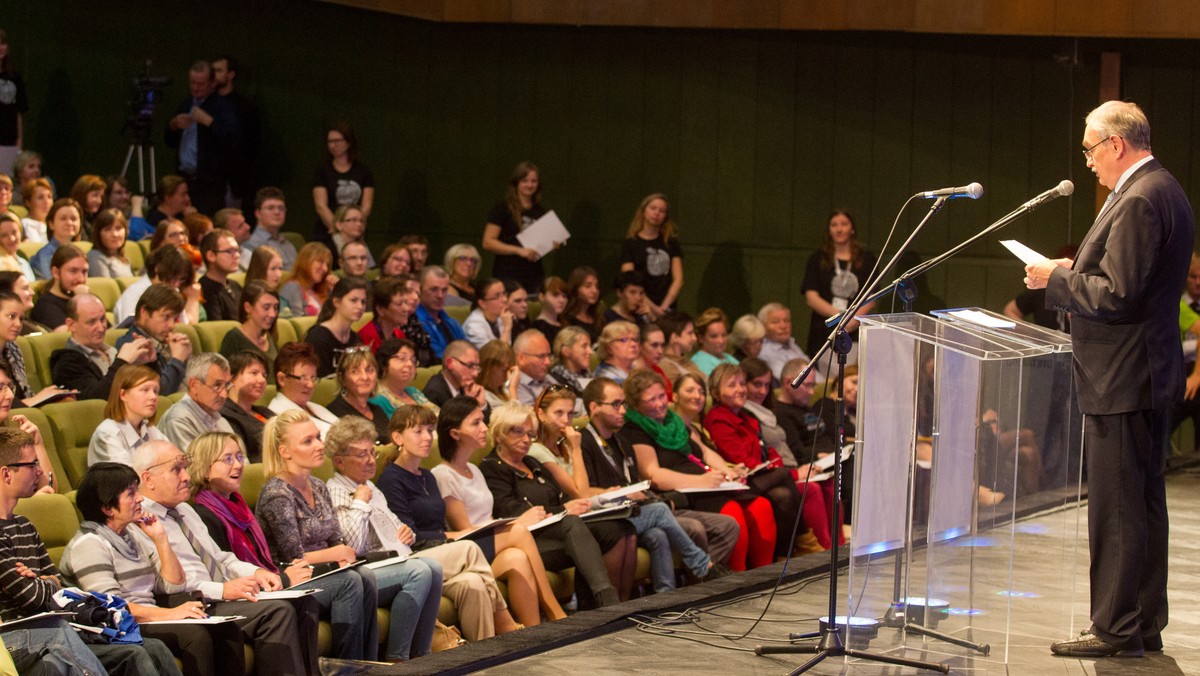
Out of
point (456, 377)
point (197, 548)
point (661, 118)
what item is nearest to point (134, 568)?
point (197, 548)

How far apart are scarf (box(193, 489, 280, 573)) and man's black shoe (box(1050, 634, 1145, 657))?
6.80 ft

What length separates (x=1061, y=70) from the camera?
7.38 meters

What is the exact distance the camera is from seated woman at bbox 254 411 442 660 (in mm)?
4102

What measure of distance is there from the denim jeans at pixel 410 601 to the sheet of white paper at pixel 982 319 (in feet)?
5.80

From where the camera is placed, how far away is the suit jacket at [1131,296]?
9.66 feet

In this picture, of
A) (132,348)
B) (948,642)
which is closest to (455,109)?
(132,348)

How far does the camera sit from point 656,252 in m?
7.59

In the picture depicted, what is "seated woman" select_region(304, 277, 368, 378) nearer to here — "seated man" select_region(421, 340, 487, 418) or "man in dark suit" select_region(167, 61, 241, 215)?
"seated man" select_region(421, 340, 487, 418)

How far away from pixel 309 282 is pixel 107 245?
2.79ft

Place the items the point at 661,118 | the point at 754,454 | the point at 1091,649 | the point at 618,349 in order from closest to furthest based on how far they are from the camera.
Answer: the point at 1091,649 < the point at 754,454 < the point at 618,349 < the point at 661,118

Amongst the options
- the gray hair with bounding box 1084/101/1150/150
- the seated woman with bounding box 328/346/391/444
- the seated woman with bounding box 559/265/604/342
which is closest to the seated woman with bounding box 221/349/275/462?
the seated woman with bounding box 328/346/391/444

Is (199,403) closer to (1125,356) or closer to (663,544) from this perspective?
(663,544)

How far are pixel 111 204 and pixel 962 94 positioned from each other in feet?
14.2

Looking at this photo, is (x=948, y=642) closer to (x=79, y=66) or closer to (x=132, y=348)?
(x=132, y=348)
